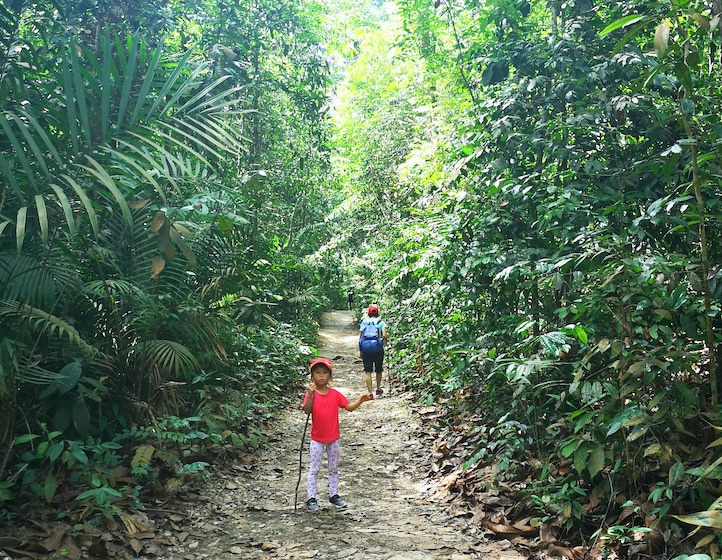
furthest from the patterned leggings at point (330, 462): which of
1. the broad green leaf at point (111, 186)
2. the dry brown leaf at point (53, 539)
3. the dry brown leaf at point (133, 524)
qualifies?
the broad green leaf at point (111, 186)

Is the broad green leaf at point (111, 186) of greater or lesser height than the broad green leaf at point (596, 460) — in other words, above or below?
above

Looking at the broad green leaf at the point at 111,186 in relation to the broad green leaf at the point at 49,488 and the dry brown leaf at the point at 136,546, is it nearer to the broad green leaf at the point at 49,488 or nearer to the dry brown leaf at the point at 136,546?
the broad green leaf at the point at 49,488

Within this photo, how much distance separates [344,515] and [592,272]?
2811 millimetres

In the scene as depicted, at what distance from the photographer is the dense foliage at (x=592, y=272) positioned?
3.35m

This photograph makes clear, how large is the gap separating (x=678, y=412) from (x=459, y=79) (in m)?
5.91

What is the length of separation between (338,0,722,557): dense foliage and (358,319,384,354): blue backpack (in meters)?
2.02

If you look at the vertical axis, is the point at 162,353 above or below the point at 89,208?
below

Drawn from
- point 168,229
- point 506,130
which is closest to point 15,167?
point 168,229

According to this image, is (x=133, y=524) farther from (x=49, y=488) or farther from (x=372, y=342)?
(x=372, y=342)

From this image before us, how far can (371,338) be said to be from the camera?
9.98 m

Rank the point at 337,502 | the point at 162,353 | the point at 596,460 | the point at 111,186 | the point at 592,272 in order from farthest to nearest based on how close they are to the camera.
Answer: the point at 162,353 → the point at 337,502 → the point at 592,272 → the point at 596,460 → the point at 111,186

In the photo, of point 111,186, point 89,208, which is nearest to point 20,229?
point 89,208

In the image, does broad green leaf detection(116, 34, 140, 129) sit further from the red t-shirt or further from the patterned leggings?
the patterned leggings

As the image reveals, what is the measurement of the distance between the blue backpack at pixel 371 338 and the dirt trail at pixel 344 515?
241 cm
